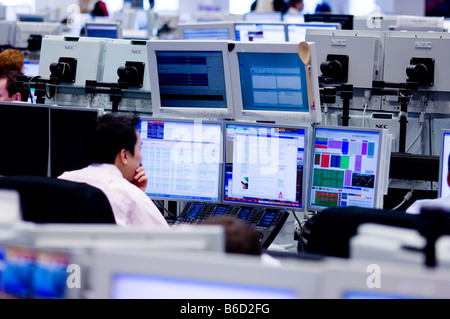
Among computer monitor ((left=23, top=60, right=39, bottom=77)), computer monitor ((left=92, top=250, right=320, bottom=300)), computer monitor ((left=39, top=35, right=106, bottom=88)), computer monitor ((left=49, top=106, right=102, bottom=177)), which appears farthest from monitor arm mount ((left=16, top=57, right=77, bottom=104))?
computer monitor ((left=92, top=250, right=320, bottom=300))

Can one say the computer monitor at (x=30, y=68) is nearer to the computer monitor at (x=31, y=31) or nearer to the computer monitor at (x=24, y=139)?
the computer monitor at (x=31, y=31)

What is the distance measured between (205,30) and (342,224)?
15.3 feet

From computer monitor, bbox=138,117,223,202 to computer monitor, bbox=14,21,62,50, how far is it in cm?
424

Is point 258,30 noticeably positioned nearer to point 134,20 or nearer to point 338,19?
point 338,19

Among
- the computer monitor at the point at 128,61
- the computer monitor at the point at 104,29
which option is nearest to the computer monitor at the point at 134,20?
the computer monitor at the point at 104,29

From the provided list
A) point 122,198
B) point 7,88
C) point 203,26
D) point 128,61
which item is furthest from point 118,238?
point 203,26

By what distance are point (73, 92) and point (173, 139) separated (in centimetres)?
106

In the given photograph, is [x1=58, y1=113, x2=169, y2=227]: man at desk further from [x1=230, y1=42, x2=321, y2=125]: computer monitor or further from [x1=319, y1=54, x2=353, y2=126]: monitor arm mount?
[x1=319, y1=54, x2=353, y2=126]: monitor arm mount

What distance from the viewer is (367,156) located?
131 inches

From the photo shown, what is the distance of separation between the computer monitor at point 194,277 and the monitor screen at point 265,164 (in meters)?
2.11

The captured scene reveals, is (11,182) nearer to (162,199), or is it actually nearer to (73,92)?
(162,199)

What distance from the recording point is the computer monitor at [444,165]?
11.3 ft

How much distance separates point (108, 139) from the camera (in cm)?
302
